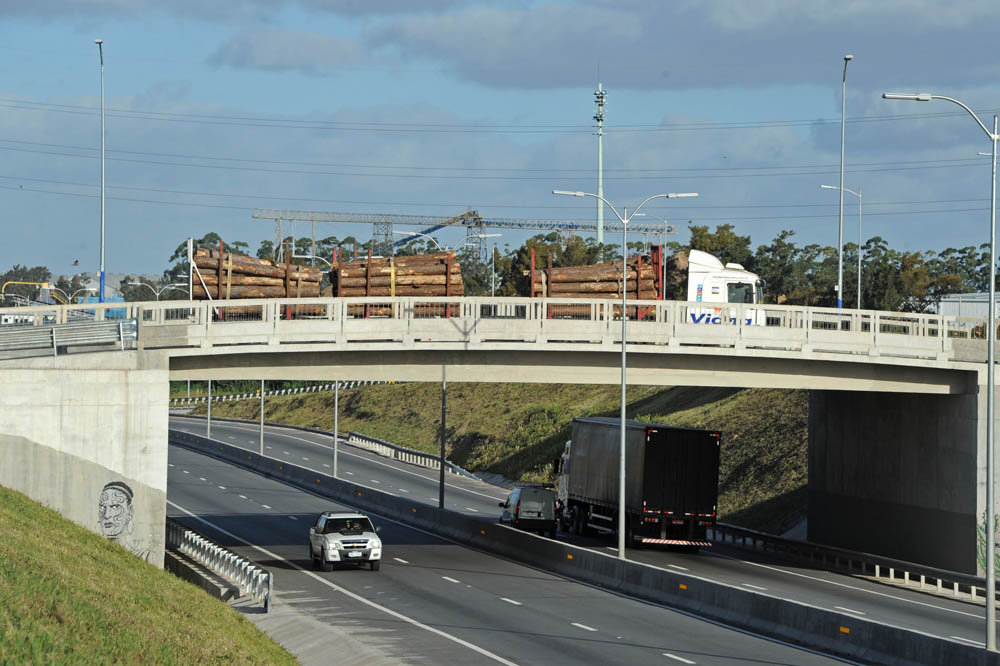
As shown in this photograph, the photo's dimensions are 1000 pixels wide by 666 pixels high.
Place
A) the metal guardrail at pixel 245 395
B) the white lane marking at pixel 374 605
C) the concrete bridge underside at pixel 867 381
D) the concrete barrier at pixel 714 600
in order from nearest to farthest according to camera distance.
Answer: the concrete barrier at pixel 714 600, the white lane marking at pixel 374 605, the concrete bridge underside at pixel 867 381, the metal guardrail at pixel 245 395

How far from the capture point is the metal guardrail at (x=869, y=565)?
39.3 m

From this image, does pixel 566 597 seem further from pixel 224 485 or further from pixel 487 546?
pixel 224 485

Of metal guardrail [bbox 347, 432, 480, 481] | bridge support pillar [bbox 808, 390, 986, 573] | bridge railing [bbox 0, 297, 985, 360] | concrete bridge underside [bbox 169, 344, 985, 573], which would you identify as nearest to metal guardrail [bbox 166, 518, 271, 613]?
concrete bridge underside [bbox 169, 344, 985, 573]

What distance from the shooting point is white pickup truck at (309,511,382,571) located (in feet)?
133

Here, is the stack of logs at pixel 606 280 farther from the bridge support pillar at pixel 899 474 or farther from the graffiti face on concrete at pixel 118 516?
the graffiti face on concrete at pixel 118 516

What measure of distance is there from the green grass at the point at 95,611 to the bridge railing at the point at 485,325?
824 cm

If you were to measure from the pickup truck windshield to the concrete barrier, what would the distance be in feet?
19.8

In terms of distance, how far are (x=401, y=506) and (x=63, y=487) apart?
27888 mm

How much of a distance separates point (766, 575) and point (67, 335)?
23.2 metres

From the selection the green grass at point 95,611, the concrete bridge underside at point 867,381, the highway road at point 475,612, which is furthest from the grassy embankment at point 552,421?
the green grass at point 95,611

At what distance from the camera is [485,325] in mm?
38969

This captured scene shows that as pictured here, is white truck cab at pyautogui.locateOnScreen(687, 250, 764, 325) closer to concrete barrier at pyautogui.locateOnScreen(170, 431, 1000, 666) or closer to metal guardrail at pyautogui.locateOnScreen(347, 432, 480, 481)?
concrete barrier at pyautogui.locateOnScreen(170, 431, 1000, 666)

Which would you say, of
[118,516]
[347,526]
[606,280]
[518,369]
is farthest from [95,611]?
[606,280]

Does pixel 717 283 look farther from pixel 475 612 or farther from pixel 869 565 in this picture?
pixel 475 612
